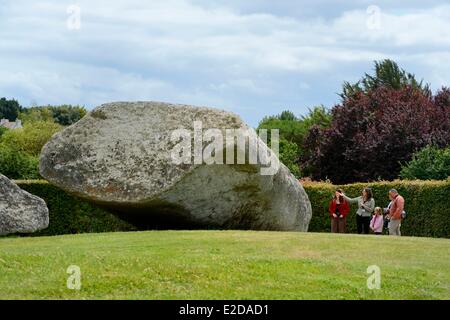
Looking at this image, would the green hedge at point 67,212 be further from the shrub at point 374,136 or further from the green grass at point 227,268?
the shrub at point 374,136

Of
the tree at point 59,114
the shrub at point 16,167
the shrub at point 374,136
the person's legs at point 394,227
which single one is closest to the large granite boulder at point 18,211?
the person's legs at point 394,227

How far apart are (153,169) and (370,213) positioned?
794cm

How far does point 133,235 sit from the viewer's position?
2073 centimetres

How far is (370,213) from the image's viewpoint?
87.0ft

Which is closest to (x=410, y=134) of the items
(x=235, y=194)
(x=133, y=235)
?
(x=235, y=194)

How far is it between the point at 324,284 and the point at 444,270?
11.3ft

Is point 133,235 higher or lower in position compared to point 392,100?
lower

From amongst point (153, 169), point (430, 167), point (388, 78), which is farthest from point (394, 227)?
point (388, 78)

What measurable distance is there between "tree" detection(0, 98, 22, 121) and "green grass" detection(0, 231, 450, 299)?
10341 centimetres

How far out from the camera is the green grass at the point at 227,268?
13.4 meters

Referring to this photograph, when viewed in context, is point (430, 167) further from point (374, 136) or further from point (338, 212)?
point (374, 136)

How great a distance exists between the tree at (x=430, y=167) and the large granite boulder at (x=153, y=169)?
14.6 m

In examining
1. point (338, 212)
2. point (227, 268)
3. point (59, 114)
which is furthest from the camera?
point (59, 114)
